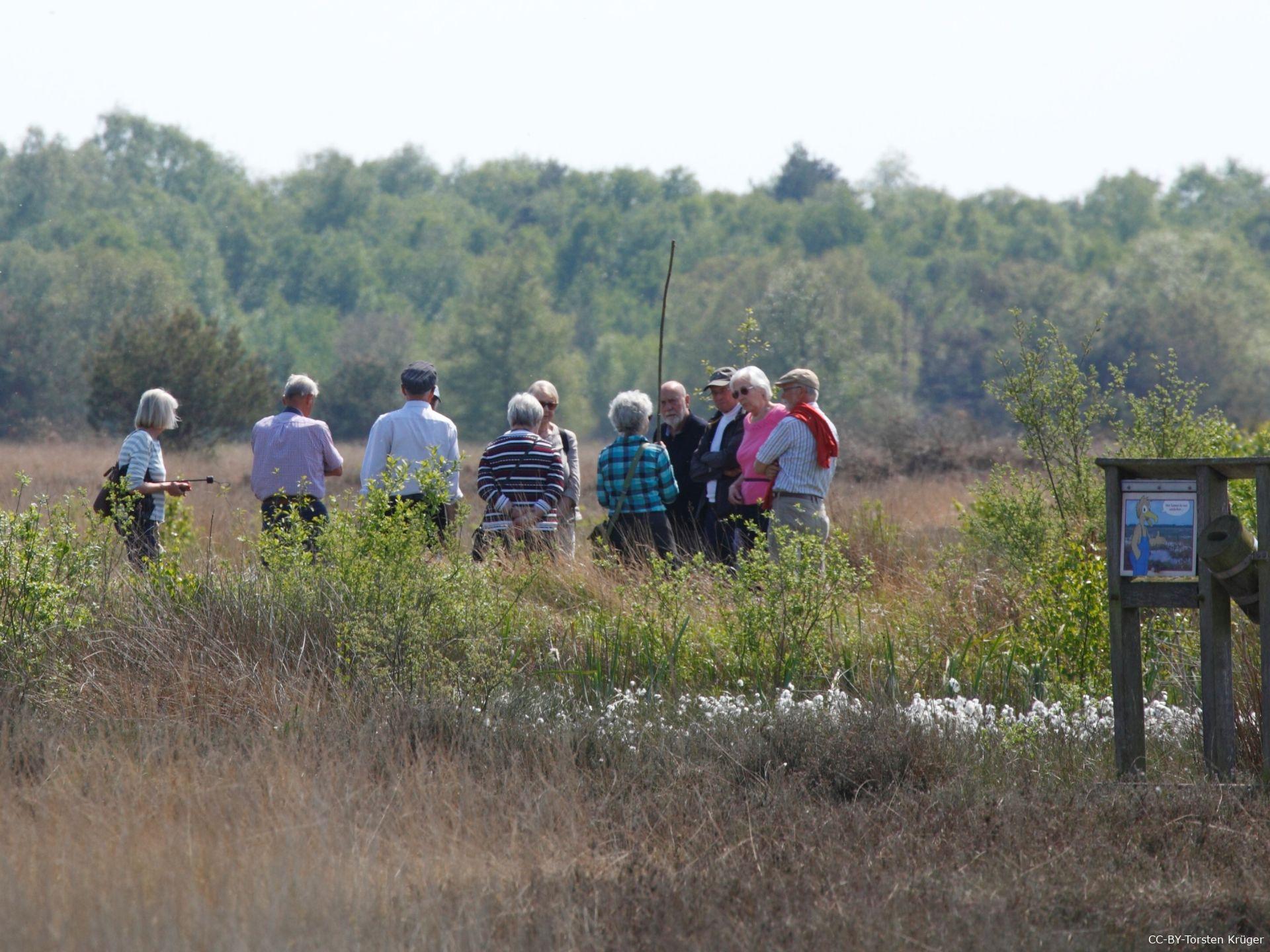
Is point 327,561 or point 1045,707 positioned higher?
point 327,561

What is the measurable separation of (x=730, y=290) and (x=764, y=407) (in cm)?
6872

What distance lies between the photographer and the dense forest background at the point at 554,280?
5553 centimetres

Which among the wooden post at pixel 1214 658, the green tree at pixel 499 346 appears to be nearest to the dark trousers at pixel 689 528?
the wooden post at pixel 1214 658

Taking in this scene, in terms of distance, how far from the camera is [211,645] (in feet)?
19.8

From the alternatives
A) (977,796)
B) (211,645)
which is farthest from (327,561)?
(977,796)

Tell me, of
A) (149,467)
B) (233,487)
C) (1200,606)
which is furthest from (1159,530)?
(233,487)

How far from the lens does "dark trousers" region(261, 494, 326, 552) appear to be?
307 inches

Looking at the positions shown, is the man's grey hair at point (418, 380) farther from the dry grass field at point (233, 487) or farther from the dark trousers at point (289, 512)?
the dry grass field at point (233, 487)

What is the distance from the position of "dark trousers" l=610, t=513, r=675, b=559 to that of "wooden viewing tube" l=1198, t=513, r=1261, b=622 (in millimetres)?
3945

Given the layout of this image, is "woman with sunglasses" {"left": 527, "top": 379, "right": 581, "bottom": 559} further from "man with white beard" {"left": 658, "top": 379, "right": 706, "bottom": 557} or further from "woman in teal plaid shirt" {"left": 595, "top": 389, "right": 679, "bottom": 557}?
"man with white beard" {"left": 658, "top": 379, "right": 706, "bottom": 557}

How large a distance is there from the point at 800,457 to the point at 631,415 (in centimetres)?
109

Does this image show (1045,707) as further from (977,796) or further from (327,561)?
(327,561)

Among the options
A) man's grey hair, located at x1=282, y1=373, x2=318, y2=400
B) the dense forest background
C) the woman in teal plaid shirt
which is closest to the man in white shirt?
man's grey hair, located at x1=282, y1=373, x2=318, y2=400

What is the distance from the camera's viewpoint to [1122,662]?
17.1 ft
